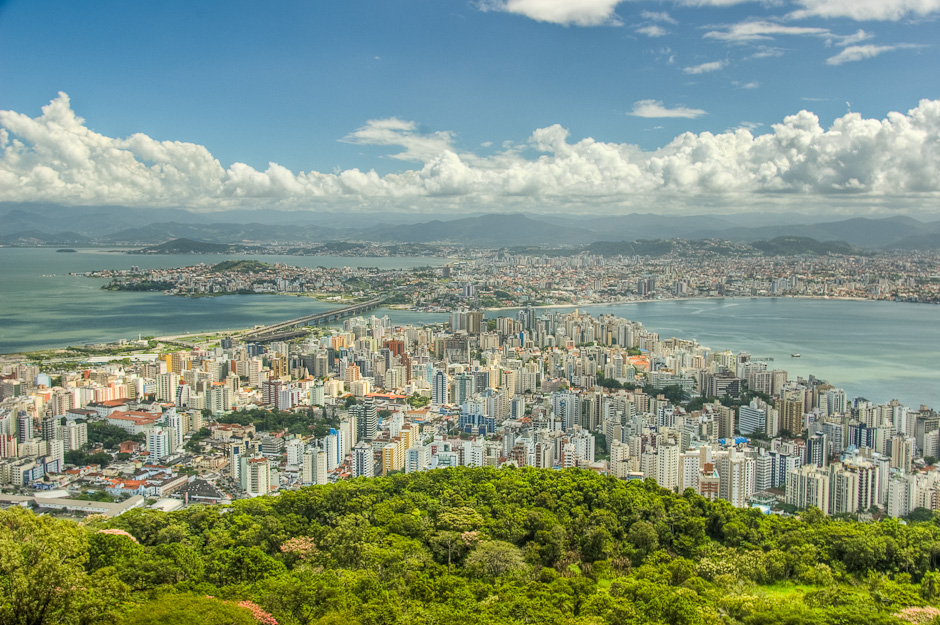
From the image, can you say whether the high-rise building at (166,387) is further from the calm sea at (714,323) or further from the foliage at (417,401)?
the calm sea at (714,323)

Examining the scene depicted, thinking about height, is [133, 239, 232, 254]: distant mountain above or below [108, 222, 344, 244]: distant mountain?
below

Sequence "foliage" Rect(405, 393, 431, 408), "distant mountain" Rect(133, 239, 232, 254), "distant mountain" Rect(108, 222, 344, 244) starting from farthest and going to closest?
"distant mountain" Rect(108, 222, 344, 244), "distant mountain" Rect(133, 239, 232, 254), "foliage" Rect(405, 393, 431, 408)

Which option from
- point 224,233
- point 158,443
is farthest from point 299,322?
point 224,233

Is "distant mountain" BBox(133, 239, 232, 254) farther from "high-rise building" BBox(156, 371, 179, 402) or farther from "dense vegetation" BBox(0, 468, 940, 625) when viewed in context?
"dense vegetation" BBox(0, 468, 940, 625)

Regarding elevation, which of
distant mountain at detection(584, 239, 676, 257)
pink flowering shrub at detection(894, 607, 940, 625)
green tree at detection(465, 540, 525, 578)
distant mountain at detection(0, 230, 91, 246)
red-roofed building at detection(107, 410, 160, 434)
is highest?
distant mountain at detection(0, 230, 91, 246)

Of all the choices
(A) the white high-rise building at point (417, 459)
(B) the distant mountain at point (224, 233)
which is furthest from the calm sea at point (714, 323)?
(B) the distant mountain at point (224, 233)

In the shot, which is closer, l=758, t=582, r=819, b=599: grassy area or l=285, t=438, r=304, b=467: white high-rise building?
l=758, t=582, r=819, b=599: grassy area

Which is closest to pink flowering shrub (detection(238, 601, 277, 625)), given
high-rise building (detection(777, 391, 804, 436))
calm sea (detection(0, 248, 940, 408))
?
high-rise building (detection(777, 391, 804, 436))
